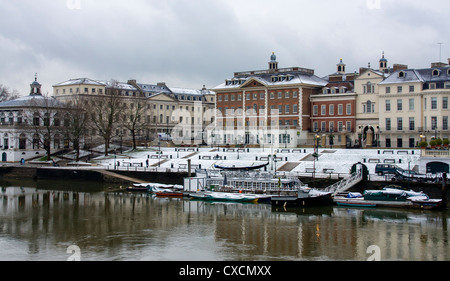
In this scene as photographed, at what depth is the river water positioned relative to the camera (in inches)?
1228

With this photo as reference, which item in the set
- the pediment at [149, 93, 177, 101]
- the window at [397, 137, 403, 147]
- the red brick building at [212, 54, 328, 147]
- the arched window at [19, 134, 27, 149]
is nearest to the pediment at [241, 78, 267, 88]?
the red brick building at [212, 54, 328, 147]

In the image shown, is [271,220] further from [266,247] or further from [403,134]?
[403,134]

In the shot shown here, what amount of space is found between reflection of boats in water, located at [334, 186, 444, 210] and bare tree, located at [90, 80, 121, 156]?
40737 millimetres

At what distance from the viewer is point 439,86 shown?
71.9m

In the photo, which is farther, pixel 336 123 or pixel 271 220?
pixel 336 123

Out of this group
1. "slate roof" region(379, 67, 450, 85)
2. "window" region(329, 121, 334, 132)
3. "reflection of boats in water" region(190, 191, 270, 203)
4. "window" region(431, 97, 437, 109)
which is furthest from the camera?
"window" region(329, 121, 334, 132)

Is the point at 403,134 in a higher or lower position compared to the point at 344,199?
higher

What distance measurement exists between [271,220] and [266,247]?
8.81m

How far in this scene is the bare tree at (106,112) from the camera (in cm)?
8050

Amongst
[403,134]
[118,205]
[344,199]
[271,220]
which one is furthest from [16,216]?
[403,134]

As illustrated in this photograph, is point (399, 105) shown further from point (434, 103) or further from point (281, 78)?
point (281, 78)

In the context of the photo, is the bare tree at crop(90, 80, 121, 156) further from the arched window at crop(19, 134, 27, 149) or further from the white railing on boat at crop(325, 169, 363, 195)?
the white railing on boat at crop(325, 169, 363, 195)

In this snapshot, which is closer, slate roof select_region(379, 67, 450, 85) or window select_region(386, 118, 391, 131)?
slate roof select_region(379, 67, 450, 85)
